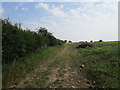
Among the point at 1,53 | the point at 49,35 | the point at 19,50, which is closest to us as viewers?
the point at 1,53

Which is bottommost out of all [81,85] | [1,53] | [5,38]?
[81,85]

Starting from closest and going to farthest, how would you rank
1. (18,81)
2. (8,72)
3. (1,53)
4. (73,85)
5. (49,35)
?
1. (73,85)
2. (18,81)
3. (8,72)
4. (1,53)
5. (49,35)

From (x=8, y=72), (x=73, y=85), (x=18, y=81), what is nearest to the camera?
(x=73, y=85)

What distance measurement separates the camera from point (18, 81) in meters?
4.36

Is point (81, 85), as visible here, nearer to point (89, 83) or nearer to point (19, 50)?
point (89, 83)

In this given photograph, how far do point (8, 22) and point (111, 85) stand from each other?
6.66 meters

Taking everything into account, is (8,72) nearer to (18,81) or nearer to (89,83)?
(18,81)

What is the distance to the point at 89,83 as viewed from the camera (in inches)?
162

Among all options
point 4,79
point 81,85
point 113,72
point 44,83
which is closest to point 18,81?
point 4,79

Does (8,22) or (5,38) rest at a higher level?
(8,22)

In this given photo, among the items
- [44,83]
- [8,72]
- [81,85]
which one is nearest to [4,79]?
[8,72]

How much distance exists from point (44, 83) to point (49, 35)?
19453 millimetres

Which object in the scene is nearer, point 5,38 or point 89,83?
point 89,83

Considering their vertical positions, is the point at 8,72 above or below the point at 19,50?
below
